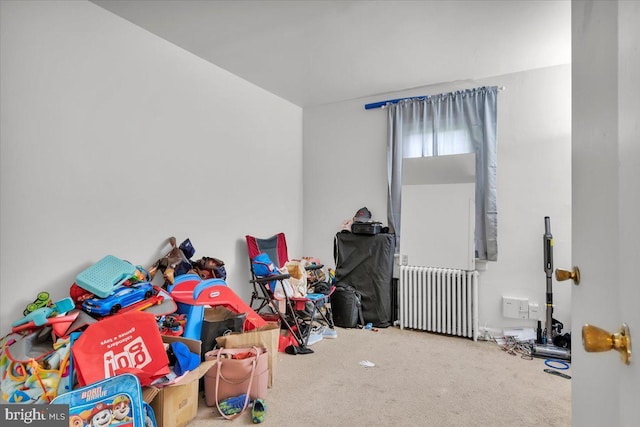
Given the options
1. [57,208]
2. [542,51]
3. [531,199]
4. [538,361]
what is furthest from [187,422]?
[542,51]

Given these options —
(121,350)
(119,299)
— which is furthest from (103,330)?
(119,299)

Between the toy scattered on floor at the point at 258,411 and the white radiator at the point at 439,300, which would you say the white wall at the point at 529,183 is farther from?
the toy scattered on floor at the point at 258,411

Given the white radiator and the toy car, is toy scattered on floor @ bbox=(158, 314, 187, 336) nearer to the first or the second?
the toy car

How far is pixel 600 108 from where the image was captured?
85cm

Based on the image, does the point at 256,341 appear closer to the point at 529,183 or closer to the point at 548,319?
the point at 548,319

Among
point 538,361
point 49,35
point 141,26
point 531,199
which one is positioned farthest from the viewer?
point 531,199

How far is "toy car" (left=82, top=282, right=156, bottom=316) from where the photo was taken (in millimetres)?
2021

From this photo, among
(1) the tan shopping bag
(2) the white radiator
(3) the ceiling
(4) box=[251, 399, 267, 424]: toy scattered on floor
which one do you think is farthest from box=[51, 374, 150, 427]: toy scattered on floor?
(2) the white radiator

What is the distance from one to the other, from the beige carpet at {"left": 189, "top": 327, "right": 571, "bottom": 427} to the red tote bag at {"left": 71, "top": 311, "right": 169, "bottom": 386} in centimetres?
46

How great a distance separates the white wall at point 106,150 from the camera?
2.00 metres

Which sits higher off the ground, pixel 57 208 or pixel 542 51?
pixel 542 51

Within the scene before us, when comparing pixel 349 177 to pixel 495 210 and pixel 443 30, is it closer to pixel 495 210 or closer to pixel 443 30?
pixel 495 210

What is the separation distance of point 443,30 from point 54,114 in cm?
279

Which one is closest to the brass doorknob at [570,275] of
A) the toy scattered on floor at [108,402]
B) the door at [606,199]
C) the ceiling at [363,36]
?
the door at [606,199]
